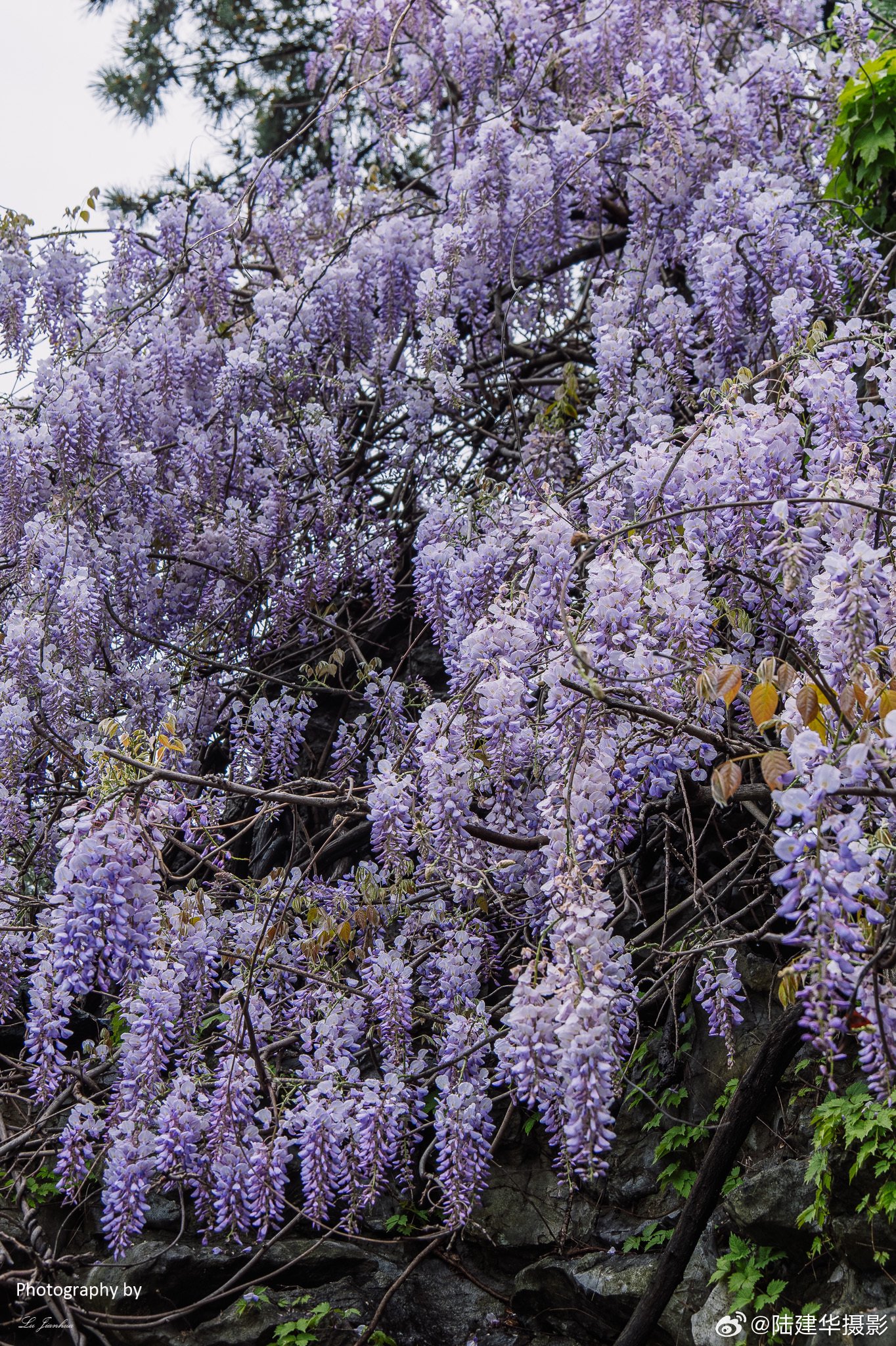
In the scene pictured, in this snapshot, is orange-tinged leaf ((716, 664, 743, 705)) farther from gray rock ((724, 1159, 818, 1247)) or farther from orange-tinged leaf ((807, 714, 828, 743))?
gray rock ((724, 1159, 818, 1247))

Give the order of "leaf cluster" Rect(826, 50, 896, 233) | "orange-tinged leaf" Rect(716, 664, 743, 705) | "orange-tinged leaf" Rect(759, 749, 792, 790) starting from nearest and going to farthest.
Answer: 1. "orange-tinged leaf" Rect(759, 749, 792, 790)
2. "orange-tinged leaf" Rect(716, 664, 743, 705)
3. "leaf cluster" Rect(826, 50, 896, 233)

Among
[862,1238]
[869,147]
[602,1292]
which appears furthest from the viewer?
[869,147]

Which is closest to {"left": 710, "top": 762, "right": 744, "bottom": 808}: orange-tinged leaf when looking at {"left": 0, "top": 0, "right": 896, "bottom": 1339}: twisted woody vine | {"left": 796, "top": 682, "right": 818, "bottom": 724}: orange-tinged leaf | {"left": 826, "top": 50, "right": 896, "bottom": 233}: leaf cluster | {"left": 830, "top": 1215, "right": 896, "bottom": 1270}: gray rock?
{"left": 0, "top": 0, "right": 896, "bottom": 1339}: twisted woody vine

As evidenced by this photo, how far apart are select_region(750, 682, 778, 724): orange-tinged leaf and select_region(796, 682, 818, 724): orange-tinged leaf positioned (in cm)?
5

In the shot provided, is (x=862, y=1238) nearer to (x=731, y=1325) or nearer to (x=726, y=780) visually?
(x=731, y=1325)

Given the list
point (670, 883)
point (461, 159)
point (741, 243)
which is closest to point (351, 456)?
point (461, 159)

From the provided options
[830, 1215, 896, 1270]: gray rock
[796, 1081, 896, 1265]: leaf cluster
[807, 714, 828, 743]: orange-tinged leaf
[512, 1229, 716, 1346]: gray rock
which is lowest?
[512, 1229, 716, 1346]: gray rock

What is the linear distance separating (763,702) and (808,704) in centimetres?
8

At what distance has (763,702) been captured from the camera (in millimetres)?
2135

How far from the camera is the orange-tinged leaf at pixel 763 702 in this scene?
213cm

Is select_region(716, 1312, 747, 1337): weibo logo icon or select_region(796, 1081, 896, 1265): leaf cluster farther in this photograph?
select_region(716, 1312, 747, 1337): weibo logo icon

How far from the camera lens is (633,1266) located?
3176 mm

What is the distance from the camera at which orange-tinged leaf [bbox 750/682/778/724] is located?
2133mm

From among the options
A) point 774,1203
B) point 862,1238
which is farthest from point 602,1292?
point 862,1238
